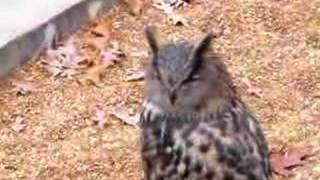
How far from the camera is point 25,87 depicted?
5.06 m

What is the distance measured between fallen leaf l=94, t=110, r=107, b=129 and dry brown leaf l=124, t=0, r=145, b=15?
0.83m

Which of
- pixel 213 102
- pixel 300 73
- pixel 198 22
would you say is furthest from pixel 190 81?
pixel 198 22

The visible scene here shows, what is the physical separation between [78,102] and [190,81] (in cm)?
164

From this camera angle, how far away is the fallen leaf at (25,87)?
504 centimetres

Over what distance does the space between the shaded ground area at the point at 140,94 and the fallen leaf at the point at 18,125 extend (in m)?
0.02

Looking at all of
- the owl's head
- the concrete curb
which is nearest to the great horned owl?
the owl's head

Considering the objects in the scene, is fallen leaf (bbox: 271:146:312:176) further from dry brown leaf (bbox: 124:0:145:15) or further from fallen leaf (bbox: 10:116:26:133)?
→ dry brown leaf (bbox: 124:0:145:15)

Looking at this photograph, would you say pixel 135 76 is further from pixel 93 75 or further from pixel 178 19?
pixel 178 19

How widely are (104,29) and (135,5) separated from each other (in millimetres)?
271

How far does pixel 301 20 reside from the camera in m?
5.50

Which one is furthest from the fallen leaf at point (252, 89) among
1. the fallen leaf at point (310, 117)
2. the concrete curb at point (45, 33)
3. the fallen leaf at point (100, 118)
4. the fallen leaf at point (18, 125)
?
the fallen leaf at point (18, 125)

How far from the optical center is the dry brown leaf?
5590 mm

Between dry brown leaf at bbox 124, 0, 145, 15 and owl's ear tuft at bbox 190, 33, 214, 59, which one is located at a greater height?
owl's ear tuft at bbox 190, 33, 214, 59

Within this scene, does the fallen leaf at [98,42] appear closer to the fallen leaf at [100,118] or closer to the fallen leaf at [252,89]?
the fallen leaf at [100,118]
